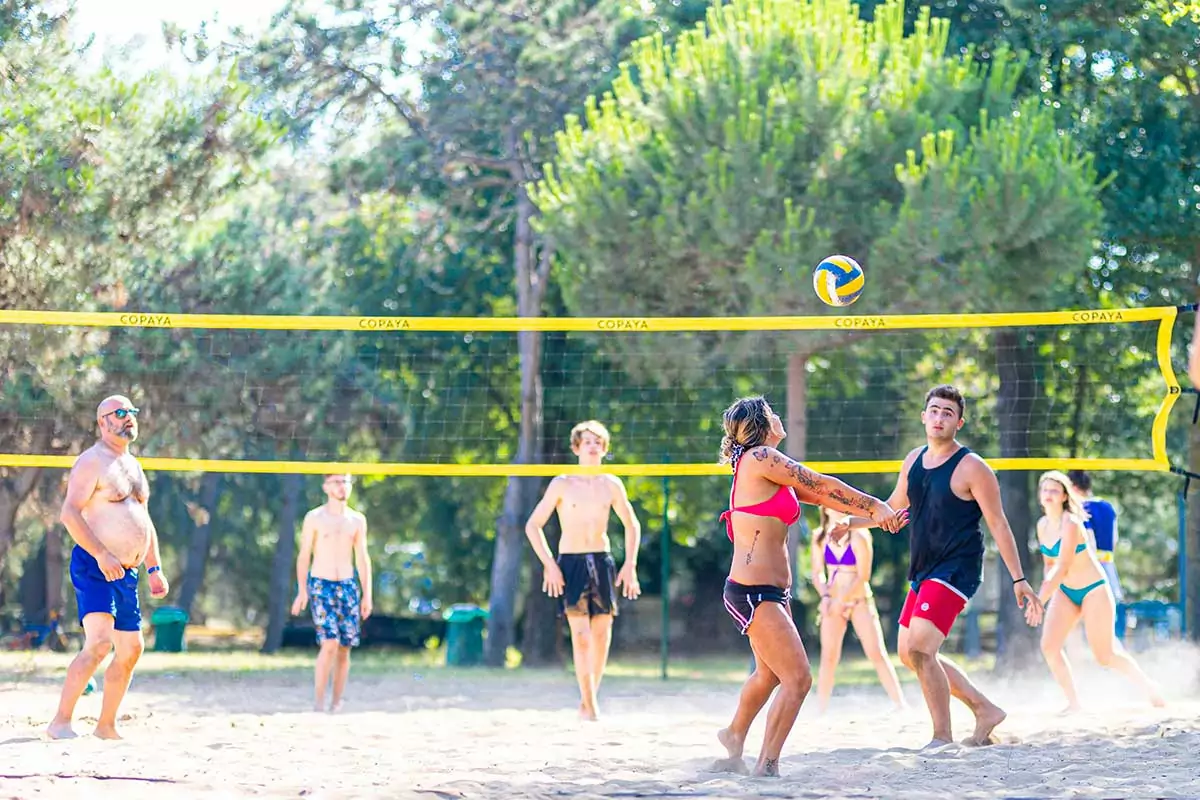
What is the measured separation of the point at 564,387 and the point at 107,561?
13343 mm

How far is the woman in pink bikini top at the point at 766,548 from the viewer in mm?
5859

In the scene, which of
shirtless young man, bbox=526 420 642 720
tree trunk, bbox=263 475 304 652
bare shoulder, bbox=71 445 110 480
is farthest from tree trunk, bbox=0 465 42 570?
tree trunk, bbox=263 475 304 652

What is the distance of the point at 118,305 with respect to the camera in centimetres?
1504

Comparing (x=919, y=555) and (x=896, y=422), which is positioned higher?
(x=896, y=422)

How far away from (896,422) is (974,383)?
11.6 ft

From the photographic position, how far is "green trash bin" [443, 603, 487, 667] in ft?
59.2

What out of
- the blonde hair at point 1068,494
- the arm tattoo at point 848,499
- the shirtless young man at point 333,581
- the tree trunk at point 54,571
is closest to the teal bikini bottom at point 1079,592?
the blonde hair at point 1068,494

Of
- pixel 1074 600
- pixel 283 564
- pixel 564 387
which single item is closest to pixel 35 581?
pixel 283 564

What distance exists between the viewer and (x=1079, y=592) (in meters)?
8.98

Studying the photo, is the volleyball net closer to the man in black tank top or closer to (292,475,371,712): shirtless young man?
(292,475,371,712): shirtless young man

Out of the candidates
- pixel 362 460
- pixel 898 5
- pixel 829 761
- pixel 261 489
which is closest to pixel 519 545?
pixel 362 460

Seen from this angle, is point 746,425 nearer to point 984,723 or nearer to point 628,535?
point 984,723

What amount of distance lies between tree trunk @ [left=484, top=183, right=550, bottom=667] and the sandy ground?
8566 millimetres

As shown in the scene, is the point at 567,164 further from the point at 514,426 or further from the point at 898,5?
the point at 514,426
